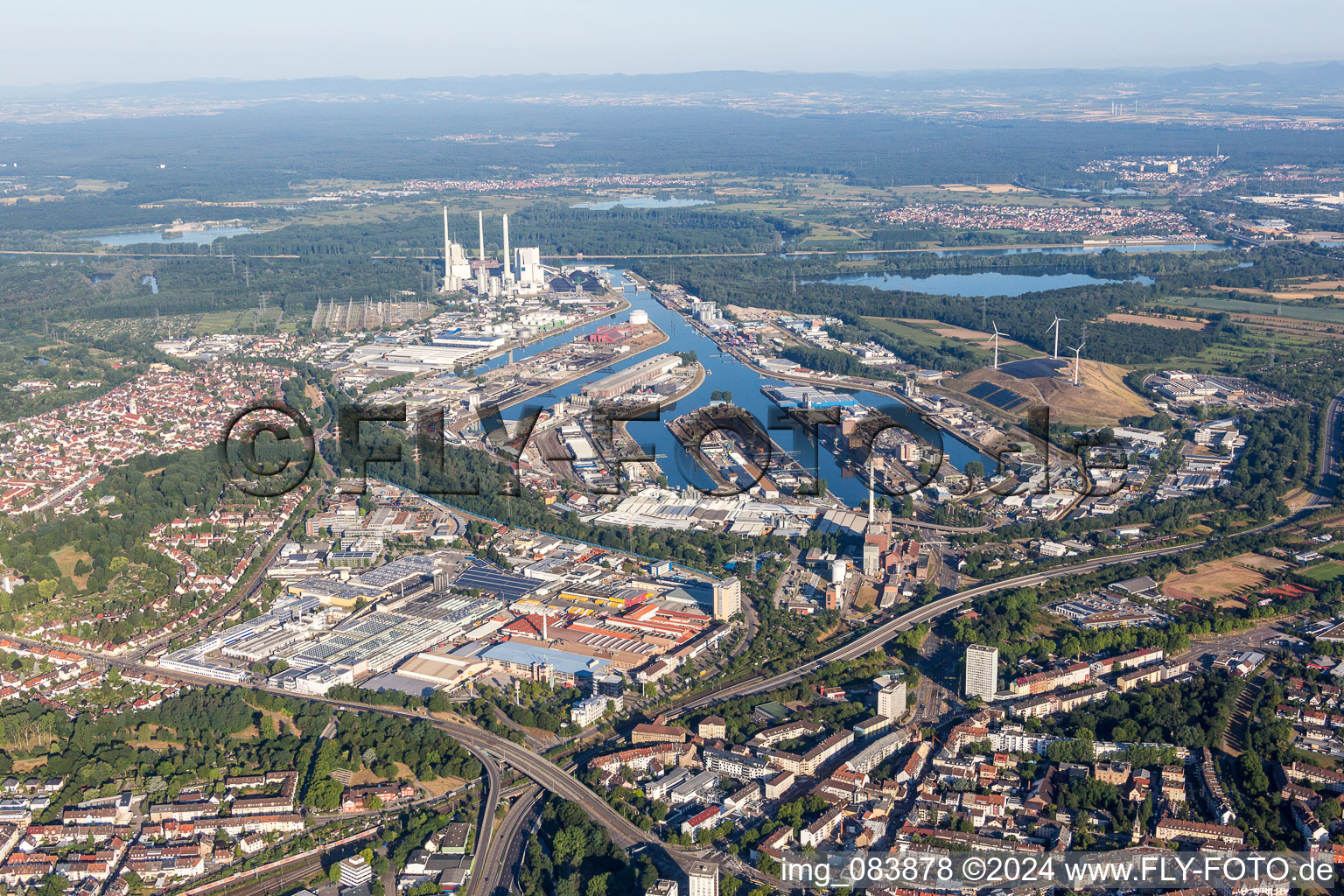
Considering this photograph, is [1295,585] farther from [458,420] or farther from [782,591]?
[458,420]

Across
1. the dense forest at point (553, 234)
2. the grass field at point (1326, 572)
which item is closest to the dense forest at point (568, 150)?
the dense forest at point (553, 234)

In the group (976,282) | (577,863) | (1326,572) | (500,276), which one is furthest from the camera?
(500,276)

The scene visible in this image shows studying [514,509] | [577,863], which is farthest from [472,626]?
[577,863]

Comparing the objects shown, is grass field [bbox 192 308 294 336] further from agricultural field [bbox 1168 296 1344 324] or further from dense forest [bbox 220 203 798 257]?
agricultural field [bbox 1168 296 1344 324]

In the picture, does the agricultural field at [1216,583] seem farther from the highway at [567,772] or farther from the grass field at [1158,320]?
the grass field at [1158,320]

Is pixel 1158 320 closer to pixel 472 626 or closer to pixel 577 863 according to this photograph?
pixel 472 626

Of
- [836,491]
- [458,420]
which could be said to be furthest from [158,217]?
[836,491]
